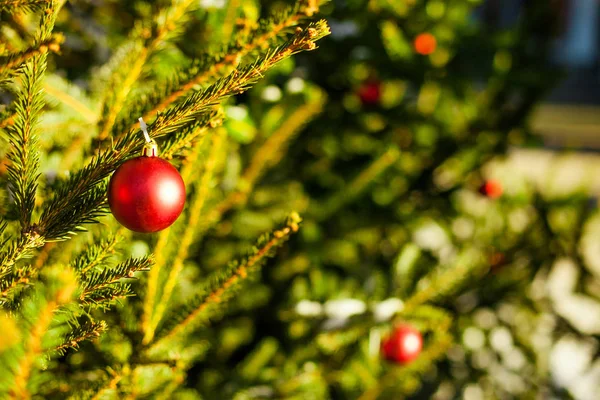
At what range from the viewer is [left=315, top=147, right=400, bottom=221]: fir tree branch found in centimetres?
93

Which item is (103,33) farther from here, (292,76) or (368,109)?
(368,109)

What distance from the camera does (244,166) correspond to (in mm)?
858

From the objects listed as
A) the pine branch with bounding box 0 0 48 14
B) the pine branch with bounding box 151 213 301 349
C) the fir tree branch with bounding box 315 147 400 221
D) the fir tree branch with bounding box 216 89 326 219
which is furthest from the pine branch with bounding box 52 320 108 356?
the fir tree branch with bounding box 315 147 400 221

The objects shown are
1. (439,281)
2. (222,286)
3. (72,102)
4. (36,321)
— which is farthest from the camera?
(439,281)

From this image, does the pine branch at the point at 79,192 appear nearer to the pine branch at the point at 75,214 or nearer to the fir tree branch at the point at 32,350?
the pine branch at the point at 75,214

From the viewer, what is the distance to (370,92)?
1.06 metres

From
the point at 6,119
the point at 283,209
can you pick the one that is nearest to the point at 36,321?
the point at 6,119

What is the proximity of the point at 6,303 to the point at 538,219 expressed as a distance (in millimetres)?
1038

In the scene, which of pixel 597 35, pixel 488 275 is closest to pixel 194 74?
pixel 488 275

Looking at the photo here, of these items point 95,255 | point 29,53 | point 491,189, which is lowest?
point 491,189

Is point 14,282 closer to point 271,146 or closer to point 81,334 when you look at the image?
point 81,334

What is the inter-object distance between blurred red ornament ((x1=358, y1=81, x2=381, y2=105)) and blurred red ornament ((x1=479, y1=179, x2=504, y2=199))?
0.32 meters

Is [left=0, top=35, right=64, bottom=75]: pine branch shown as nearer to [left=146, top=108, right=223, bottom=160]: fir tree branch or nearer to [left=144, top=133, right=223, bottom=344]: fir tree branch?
[left=146, top=108, right=223, bottom=160]: fir tree branch

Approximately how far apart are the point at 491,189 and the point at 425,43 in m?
0.35
